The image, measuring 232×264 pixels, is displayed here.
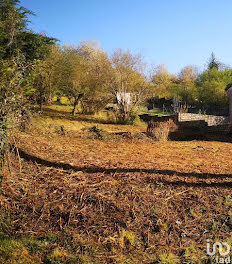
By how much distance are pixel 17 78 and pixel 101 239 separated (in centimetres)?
232

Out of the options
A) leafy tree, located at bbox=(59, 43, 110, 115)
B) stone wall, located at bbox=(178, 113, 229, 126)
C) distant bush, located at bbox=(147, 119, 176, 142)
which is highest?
leafy tree, located at bbox=(59, 43, 110, 115)

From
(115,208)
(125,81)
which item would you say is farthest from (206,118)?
(115,208)

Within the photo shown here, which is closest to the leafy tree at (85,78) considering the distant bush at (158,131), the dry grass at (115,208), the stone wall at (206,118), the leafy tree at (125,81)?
the leafy tree at (125,81)

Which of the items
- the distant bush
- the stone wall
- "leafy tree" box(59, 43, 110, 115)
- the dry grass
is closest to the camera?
the dry grass

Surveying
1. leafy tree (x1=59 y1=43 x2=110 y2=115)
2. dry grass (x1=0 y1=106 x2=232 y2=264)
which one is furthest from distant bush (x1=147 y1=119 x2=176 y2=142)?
leafy tree (x1=59 y1=43 x2=110 y2=115)

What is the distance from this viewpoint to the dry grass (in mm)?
2498

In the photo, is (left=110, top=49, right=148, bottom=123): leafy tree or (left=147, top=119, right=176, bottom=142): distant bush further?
(left=110, top=49, right=148, bottom=123): leafy tree

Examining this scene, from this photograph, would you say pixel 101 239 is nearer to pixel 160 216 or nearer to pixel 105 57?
pixel 160 216

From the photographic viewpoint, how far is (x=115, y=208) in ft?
10.5

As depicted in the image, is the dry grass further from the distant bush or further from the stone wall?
the stone wall

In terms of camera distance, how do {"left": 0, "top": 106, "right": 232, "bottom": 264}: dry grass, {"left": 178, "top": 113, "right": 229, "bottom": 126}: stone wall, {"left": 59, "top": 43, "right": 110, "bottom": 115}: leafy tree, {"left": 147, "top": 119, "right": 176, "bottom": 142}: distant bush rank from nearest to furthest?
{"left": 0, "top": 106, "right": 232, "bottom": 264}: dry grass < {"left": 147, "top": 119, "right": 176, "bottom": 142}: distant bush < {"left": 178, "top": 113, "right": 229, "bottom": 126}: stone wall < {"left": 59, "top": 43, "right": 110, "bottom": 115}: leafy tree

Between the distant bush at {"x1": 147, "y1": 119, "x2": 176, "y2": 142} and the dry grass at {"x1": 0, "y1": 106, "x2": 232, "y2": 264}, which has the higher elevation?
the distant bush at {"x1": 147, "y1": 119, "x2": 176, "y2": 142}

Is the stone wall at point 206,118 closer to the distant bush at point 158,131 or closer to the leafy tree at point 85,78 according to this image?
the distant bush at point 158,131

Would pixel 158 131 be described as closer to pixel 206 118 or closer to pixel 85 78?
pixel 206 118
